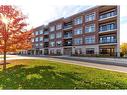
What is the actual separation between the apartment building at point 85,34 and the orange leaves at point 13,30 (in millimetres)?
7187

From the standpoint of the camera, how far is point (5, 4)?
8188 mm

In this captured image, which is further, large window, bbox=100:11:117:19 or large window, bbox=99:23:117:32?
large window, bbox=99:23:117:32

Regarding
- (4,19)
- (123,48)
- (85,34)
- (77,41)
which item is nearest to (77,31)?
(77,41)

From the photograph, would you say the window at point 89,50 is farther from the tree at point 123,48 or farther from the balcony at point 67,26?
the balcony at point 67,26

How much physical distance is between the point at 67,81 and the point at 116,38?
1522cm

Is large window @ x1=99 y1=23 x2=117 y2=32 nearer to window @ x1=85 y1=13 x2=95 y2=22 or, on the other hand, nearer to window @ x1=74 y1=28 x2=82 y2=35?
window @ x1=85 y1=13 x2=95 y2=22

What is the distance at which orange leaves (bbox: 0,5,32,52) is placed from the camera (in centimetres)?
824

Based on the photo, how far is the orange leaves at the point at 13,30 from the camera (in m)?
8.24

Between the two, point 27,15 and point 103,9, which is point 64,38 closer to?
point 103,9

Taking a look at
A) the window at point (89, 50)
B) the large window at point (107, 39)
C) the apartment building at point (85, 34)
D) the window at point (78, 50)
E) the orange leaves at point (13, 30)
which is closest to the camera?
the orange leaves at point (13, 30)

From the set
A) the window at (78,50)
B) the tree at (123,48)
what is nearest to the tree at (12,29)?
the tree at (123,48)

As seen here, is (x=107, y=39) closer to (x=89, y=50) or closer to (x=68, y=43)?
(x=89, y=50)

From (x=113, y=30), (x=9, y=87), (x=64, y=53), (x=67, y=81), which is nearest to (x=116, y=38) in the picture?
(x=113, y=30)

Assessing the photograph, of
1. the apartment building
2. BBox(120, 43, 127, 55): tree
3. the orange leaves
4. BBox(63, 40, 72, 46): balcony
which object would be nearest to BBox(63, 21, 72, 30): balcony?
the apartment building
